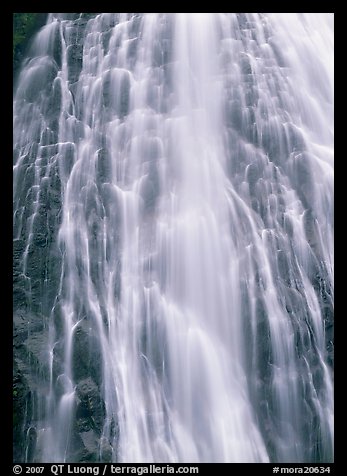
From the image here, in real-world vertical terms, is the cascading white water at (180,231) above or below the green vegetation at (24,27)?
below

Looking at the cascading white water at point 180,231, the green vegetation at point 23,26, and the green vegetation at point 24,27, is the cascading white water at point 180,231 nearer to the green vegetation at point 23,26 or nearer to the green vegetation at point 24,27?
the green vegetation at point 24,27

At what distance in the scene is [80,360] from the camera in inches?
521

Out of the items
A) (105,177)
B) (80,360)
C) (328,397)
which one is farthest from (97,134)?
(328,397)

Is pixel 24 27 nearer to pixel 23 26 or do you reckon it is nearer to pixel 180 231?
pixel 23 26

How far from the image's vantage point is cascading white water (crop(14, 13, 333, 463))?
12836mm

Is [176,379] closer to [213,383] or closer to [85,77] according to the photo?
[213,383]

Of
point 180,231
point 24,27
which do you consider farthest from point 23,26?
point 180,231

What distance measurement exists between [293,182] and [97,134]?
18.5 feet

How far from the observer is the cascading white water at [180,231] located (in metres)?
12.8

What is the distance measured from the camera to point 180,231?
14.4m

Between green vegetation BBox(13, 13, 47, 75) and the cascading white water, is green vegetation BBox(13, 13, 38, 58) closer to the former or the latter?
green vegetation BBox(13, 13, 47, 75)

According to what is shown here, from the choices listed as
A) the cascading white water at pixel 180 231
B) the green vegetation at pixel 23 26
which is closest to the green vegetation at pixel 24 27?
the green vegetation at pixel 23 26

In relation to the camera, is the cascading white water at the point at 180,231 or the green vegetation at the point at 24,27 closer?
the cascading white water at the point at 180,231

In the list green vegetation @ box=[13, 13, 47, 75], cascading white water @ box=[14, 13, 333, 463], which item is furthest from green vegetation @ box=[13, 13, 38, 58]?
cascading white water @ box=[14, 13, 333, 463]
